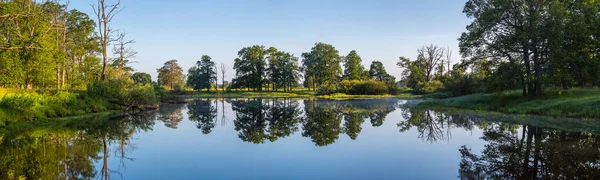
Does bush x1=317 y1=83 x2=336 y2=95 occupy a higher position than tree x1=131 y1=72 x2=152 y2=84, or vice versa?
tree x1=131 y1=72 x2=152 y2=84

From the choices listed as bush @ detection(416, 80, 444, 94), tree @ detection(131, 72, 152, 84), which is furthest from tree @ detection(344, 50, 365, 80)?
tree @ detection(131, 72, 152, 84)

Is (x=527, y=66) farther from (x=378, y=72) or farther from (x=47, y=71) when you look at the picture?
(x=378, y=72)

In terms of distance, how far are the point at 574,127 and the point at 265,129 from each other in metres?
13.6

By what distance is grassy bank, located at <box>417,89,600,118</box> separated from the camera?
1733cm

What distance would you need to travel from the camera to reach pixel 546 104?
2016 centimetres

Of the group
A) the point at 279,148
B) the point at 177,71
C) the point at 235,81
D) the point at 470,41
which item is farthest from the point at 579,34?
the point at 177,71

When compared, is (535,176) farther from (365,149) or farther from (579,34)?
(579,34)

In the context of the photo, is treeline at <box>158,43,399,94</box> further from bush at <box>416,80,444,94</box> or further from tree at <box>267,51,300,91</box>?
bush at <box>416,80,444,94</box>

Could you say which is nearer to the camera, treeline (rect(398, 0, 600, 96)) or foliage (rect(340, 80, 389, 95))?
treeline (rect(398, 0, 600, 96))

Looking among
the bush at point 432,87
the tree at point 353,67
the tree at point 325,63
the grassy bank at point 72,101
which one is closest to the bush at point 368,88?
the bush at point 432,87

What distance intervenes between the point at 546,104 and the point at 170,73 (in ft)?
342

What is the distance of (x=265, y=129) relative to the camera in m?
15.6

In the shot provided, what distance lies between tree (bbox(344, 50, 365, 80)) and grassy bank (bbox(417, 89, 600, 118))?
5387 centimetres

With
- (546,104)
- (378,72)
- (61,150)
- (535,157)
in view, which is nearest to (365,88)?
(378,72)
